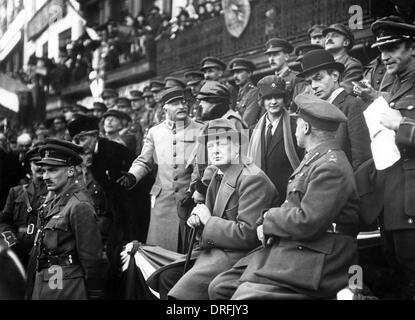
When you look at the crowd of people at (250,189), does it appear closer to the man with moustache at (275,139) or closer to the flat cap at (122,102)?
the man with moustache at (275,139)

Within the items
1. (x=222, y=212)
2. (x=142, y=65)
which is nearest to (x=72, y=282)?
(x=222, y=212)

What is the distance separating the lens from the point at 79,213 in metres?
4.64

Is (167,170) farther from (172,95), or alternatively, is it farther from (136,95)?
(136,95)

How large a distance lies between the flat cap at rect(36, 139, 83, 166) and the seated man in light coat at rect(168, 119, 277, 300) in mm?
1192

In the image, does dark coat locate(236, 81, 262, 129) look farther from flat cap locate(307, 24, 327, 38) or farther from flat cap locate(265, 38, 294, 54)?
flat cap locate(307, 24, 327, 38)

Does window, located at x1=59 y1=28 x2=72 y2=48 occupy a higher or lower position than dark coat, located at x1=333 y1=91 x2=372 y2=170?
higher

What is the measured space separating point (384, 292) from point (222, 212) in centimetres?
111

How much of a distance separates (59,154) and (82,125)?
1.35 metres

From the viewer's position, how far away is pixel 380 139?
388cm

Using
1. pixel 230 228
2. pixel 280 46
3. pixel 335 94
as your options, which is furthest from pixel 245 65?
pixel 230 228

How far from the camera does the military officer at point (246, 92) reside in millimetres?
5179

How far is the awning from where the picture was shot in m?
7.50

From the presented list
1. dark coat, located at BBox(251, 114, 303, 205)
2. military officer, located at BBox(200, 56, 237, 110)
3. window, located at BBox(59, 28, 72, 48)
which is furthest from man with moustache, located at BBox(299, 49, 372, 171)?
window, located at BBox(59, 28, 72, 48)

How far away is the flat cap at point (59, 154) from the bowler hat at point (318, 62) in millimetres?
1831
